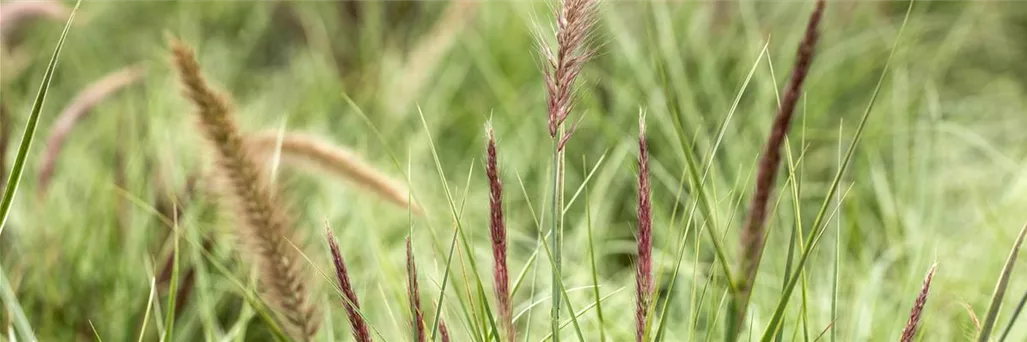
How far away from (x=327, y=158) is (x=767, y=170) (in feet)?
1.97

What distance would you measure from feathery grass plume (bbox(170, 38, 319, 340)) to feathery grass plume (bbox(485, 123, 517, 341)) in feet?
1.09

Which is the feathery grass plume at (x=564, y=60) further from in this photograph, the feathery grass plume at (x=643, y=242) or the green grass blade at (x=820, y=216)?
the green grass blade at (x=820, y=216)

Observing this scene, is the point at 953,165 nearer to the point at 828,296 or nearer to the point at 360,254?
the point at 828,296

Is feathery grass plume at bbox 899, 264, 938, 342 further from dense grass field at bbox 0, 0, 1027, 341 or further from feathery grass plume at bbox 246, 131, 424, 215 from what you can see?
feathery grass plume at bbox 246, 131, 424, 215

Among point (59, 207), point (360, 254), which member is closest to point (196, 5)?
point (59, 207)

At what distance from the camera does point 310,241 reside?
1715 millimetres

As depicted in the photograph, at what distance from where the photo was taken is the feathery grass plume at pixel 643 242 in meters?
0.63

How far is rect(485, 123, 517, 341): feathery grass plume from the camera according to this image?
61 cm

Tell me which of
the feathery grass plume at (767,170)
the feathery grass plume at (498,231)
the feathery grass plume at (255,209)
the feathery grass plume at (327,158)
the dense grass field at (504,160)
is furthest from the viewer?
the dense grass field at (504,160)

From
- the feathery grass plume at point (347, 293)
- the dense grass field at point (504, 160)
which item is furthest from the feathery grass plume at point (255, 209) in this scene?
the feathery grass plume at point (347, 293)

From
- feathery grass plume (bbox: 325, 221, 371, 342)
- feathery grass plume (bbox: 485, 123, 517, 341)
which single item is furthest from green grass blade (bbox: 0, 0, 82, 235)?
feathery grass plume (bbox: 485, 123, 517, 341)

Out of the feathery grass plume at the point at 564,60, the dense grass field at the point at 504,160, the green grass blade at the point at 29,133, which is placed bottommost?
the dense grass field at the point at 504,160

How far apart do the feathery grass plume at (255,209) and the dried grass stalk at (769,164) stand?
1.51 ft

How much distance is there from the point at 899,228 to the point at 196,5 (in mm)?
1997
